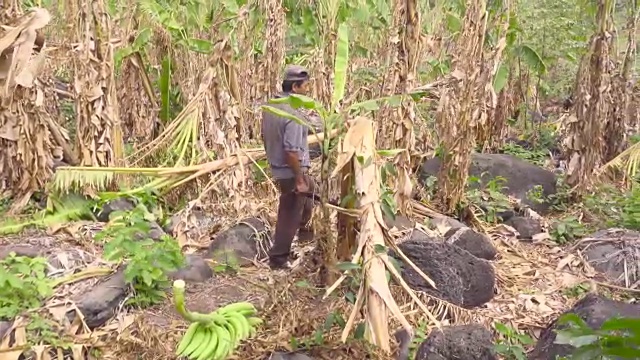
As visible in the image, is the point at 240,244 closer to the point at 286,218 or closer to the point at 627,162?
the point at 286,218

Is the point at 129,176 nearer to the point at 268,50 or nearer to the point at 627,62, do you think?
the point at 268,50

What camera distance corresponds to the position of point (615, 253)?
5859mm

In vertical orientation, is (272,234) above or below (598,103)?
below

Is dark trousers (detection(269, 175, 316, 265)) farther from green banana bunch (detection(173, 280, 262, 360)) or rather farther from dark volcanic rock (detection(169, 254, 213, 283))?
green banana bunch (detection(173, 280, 262, 360))

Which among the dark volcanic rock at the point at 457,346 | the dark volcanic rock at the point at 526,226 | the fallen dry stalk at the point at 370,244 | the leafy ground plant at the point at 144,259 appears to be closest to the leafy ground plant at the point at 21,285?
the leafy ground plant at the point at 144,259

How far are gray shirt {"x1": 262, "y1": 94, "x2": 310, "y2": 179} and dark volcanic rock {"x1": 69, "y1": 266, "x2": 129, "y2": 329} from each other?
5.02 feet

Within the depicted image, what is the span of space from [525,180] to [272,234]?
11.8 ft

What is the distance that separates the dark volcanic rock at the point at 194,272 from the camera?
5.21m

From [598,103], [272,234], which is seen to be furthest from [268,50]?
[598,103]

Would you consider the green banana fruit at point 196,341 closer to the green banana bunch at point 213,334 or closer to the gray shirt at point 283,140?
the green banana bunch at point 213,334

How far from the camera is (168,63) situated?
8.70 meters

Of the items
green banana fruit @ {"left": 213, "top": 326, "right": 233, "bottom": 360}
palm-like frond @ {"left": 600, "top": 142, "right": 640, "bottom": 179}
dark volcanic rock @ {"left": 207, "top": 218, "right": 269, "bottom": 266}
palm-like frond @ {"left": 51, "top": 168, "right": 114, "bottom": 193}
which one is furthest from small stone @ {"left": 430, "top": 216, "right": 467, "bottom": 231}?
palm-like frond @ {"left": 51, "top": 168, "right": 114, "bottom": 193}

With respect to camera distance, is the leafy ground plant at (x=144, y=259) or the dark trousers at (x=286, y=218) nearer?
the leafy ground plant at (x=144, y=259)

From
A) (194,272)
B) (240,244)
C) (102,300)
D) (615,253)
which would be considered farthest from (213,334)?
(615,253)
